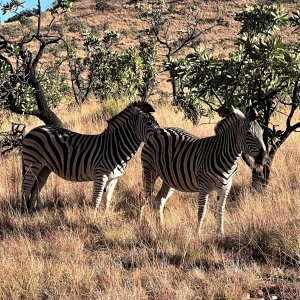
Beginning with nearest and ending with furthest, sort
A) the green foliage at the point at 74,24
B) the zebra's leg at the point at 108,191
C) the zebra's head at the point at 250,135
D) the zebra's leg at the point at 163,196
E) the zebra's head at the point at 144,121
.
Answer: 1. the zebra's head at the point at 250,135
2. the zebra's head at the point at 144,121
3. the zebra's leg at the point at 108,191
4. the zebra's leg at the point at 163,196
5. the green foliage at the point at 74,24

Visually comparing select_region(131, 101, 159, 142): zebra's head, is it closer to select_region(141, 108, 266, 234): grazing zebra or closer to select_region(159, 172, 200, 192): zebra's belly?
select_region(141, 108, 266, 234): grazing zebra

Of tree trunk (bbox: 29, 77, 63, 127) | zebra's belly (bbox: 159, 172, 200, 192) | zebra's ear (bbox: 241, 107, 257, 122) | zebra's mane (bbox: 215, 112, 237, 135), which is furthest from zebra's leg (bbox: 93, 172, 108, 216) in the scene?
tree trunk (bbox: 29, 77, 63, 127)

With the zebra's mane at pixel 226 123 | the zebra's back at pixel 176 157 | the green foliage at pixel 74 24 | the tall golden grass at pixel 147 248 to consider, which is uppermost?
the green foliage at pixel 74 24

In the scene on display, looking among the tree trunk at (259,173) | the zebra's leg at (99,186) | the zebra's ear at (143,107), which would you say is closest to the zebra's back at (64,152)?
the zebra's leg at (99,186)

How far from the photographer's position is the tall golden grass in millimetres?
4121

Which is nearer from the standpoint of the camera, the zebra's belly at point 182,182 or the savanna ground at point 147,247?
the savanna ground at point 147,247

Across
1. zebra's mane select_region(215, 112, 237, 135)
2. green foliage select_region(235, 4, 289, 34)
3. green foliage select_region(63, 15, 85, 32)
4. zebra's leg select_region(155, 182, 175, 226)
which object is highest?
green foliage select_region(63, 15, 85, 32)

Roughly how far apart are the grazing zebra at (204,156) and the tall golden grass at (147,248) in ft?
1.54

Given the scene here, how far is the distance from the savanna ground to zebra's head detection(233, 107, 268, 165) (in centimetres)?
91

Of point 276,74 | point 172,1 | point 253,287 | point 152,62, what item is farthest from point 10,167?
point 172,1

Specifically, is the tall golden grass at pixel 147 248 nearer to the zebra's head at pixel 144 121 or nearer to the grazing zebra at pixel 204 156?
the grazing zebra at pixel 204 156

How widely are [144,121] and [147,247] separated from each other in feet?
6.64

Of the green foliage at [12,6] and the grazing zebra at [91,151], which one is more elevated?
the green foliage at [12,6]

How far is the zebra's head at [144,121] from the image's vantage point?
20.7ft
